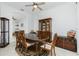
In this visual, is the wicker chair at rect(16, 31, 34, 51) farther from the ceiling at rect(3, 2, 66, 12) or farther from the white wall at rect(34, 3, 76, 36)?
the ceiling at rect(3, 2, 66, 12)

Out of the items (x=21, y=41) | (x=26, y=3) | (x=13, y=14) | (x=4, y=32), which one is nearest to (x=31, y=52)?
(x=21, y=41)

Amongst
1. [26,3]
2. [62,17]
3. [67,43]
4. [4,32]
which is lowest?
[67,43]

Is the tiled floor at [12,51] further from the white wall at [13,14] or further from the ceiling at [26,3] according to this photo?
the ceiling at [26,3]

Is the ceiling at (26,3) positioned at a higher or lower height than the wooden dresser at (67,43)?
higher

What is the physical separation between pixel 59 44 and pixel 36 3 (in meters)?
0.92

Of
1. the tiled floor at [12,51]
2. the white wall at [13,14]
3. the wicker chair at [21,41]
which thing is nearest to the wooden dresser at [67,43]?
the tiled floor at [12,51]

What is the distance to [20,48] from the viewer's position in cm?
192

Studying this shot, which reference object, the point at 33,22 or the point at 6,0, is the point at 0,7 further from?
the point at 33,22

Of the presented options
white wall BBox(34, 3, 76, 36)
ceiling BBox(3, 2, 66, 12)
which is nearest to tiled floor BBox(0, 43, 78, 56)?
white wall BBox(34, 3, 76, 36)

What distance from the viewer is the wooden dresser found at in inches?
71.8

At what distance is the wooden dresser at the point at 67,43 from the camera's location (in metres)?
1.82

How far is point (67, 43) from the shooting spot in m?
1.87

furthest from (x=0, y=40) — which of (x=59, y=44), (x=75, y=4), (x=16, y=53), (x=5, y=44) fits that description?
(x=75, y=4)

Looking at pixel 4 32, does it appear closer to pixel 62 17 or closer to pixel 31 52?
pixel 31 52
